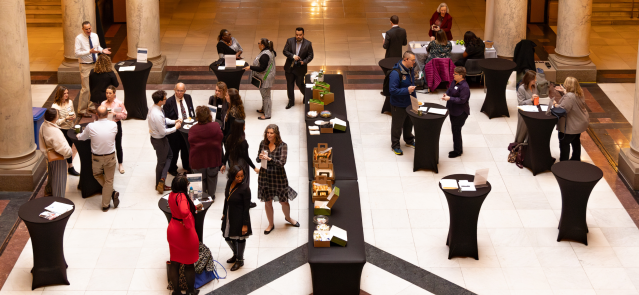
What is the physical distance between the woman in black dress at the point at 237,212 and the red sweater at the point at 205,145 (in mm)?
1296

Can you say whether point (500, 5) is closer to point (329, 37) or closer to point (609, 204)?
point (329, 37)

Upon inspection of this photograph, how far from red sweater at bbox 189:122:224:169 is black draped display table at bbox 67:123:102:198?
4.48 feet

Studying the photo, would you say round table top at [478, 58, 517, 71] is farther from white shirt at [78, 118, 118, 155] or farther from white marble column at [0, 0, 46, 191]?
white marble column at [0, 0, 46, 191]

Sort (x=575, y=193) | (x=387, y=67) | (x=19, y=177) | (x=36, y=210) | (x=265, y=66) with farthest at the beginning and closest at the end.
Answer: (x=387, y=67) → (x=265, y=66) → (x=19, y=177) → (x=575, y=193) → (x=36, y=210)

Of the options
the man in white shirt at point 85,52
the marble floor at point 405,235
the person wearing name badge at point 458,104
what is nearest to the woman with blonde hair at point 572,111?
the marble floor at point 405,235

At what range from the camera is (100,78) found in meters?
11.1

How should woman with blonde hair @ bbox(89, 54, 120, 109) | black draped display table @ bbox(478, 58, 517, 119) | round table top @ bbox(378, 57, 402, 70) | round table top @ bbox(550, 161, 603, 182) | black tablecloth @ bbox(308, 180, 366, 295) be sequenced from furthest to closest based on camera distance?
round table top @ bbox(378, 57, 402, 70) < black draped display table @ bbox(478, 58, 517, 119) < woman with blonde hair @ bbox(89, 54, 120, 109) < round table top @ bbox(550, 161, 603, 182) < black tablecloth @ bbox(308, 180, 366, 295)

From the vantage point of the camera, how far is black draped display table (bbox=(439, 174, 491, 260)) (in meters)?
7.91

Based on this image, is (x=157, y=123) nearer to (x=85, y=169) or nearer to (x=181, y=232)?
(x=85, y=169)

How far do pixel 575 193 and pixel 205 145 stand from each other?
4407mm

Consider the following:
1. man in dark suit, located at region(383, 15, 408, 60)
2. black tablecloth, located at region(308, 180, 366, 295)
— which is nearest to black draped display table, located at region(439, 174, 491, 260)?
black tablecloth, located at region(308, 180, 366, 295)

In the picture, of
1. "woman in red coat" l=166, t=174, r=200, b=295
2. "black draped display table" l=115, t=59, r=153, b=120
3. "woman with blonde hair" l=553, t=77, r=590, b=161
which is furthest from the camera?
"black draped display table" l=115, t=59, r=153, b=120

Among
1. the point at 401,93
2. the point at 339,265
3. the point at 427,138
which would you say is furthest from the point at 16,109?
the point at 427,138

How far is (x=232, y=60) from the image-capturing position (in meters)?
11.9
